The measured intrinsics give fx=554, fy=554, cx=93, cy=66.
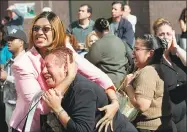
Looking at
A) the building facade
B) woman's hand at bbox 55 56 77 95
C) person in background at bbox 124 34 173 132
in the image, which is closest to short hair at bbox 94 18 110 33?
person in background at bbox 124 34 173 132

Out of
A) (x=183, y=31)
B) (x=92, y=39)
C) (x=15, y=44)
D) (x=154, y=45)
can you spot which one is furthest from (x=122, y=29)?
(x=154, y=45)

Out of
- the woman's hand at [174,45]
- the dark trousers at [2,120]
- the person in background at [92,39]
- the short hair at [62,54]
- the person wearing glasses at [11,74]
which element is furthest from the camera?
the dark trousers at [2,120]

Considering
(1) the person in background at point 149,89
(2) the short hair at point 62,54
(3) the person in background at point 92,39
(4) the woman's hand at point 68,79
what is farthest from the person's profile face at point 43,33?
(3) the person in background at point 92,39

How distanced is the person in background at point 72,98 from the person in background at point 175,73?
145cm

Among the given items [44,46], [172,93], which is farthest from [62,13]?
[44,46]

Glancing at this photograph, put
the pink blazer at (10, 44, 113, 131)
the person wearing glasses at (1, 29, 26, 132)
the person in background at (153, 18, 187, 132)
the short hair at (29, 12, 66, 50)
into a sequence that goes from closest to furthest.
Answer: the pink blazer at (10, 44, 113, 131) → the short hair at (29, 12, 66, 50) → the person in background at (153, 18, 187, 132) → the person wearing glasses at (1, 29, 26, 132)

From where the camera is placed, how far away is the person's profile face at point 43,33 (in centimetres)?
438

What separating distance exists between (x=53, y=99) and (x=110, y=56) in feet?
10.1

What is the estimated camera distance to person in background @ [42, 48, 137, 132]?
390 centimetres

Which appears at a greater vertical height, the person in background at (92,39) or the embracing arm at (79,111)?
the person in background at (92,39)

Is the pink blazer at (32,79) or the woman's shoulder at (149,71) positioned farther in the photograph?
the woman's shoulder at (149,71)

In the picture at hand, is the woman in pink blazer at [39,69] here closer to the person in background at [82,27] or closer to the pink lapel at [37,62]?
the pink lapel at [37,62]

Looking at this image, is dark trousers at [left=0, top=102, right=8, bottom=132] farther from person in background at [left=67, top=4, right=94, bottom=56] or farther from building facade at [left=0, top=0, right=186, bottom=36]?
building facade at [left=0, top=0, right=186, bottom=36]

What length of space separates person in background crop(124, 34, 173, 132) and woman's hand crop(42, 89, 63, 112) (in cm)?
123
